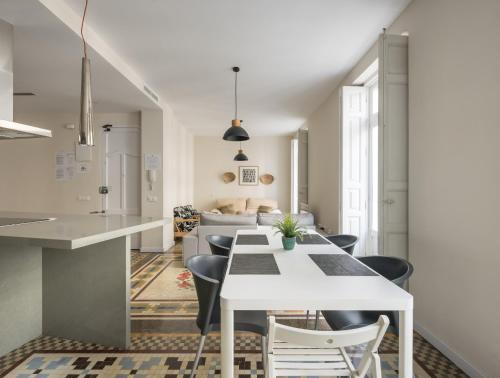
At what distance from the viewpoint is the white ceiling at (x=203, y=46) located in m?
2.60

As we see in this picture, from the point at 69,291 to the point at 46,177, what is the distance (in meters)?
4.21

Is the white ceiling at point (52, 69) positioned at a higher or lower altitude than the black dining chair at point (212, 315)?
higher

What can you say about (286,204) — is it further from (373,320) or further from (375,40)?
(373,320)

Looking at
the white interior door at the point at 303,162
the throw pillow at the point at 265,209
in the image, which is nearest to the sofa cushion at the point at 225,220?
the white interior door at the point at 303,162

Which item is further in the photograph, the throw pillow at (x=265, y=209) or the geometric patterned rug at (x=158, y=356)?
the throw pillow at (x=265, y=209)

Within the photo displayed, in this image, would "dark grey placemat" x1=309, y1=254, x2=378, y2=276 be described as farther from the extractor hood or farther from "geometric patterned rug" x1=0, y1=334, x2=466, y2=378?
the extractor hood

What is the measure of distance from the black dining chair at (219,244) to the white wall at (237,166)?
19.5ft

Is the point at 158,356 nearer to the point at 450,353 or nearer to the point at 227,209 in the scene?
the point at 450,353

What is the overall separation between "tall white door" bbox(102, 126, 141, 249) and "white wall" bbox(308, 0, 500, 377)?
4692mm

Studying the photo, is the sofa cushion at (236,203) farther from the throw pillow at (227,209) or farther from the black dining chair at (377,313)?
the black dining chair at (377,313)

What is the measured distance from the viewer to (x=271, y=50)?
3.39 meters

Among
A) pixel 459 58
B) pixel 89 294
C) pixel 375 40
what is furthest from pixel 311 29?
pixel 89 294

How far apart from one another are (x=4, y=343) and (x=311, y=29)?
148 inches

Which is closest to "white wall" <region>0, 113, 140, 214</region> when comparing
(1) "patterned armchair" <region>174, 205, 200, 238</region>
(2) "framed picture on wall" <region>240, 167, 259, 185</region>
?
(1) "patterned armchair" <region>174, 205, 200, 238</region>
